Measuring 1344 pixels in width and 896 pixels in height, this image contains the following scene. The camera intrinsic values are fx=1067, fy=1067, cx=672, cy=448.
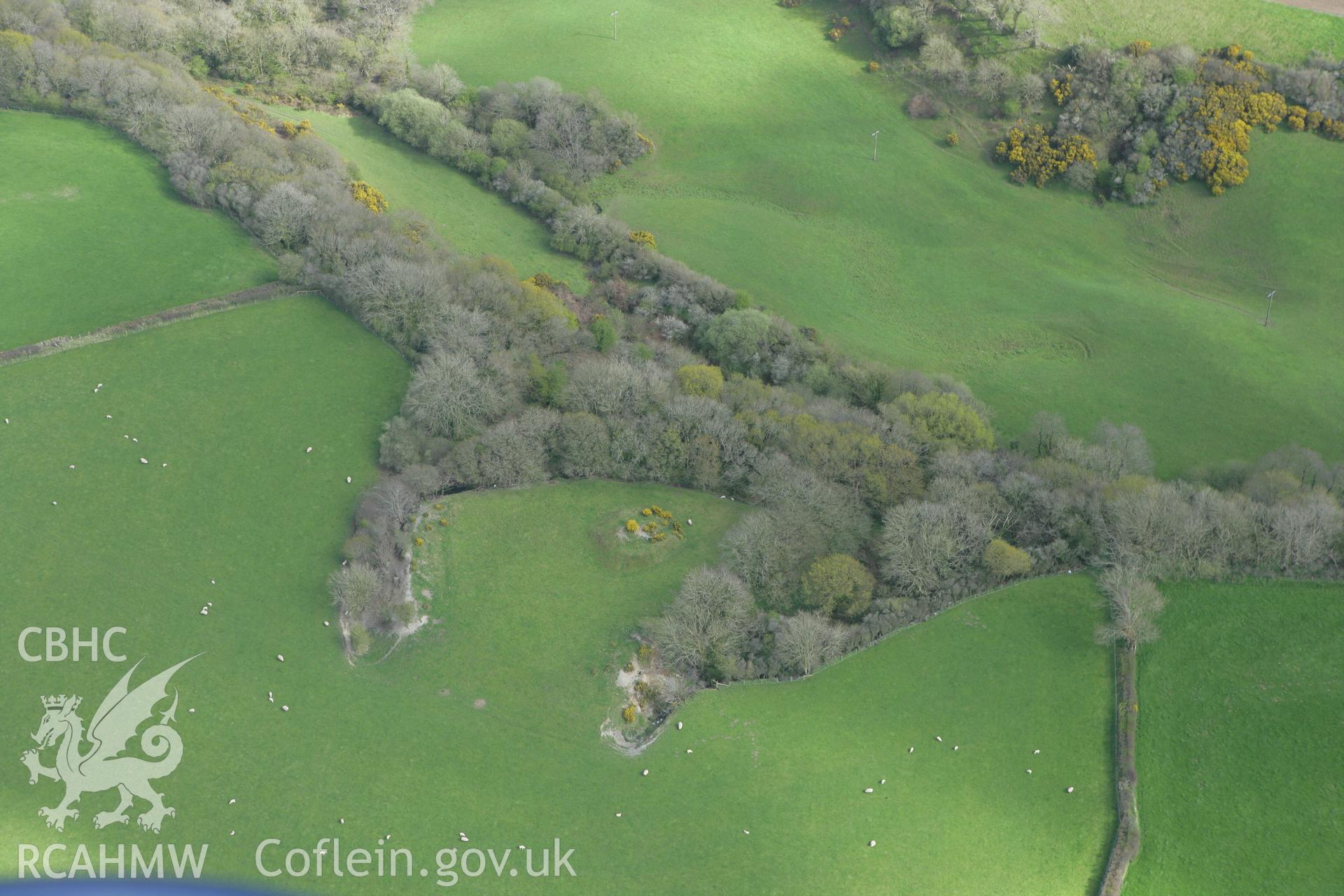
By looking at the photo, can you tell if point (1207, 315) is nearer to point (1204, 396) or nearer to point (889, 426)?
point (1204, 396)

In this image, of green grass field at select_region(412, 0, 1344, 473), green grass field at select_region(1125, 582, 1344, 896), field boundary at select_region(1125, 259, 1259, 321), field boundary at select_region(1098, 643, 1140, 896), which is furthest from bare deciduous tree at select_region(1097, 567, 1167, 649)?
field boundary at select_region(1125, 259, 1259, 321)

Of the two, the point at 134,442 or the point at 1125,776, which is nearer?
the point at 1125,776

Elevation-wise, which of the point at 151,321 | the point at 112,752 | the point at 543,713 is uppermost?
the point at 151,321

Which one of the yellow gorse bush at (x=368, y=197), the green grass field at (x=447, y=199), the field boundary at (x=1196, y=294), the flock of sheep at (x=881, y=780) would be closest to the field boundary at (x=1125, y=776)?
the flock of sheep at (x=881, y=780)

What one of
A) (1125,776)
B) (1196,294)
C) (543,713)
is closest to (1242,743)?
(1125,776)

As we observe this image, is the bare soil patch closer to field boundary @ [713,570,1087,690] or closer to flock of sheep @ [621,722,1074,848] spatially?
field boundary @ [713,570,1087,690]

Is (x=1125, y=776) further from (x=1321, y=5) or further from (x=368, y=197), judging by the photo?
(x=1321, y=5)
